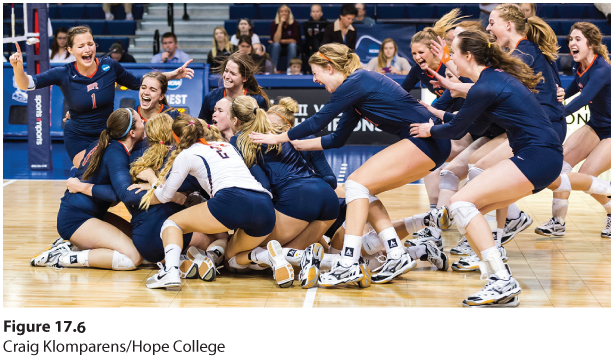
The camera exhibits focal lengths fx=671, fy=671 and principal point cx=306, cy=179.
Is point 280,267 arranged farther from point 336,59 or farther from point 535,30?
point 535,30

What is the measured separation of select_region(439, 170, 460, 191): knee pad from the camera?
504 centimetres

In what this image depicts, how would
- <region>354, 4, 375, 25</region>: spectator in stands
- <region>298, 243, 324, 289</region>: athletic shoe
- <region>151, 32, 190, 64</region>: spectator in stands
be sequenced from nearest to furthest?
1. <region>298, 243, 324, 289</region>: athletic shoe
2. <region>151, 32, 190, 64</region>: spectator in stands
3. <region>354, 4, 375, 25</region>: spectator in stands

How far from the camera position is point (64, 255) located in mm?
4426

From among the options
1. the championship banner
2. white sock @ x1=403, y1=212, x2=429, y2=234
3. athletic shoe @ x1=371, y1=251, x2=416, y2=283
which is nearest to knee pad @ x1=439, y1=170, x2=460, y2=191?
white sock @ x1=403, y1=212, x2=429, y2=234

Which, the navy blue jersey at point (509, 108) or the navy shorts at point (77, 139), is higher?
the navy blue jersey at point (509, 108)

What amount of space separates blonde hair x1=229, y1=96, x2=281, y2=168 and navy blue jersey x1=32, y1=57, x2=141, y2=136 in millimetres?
1811

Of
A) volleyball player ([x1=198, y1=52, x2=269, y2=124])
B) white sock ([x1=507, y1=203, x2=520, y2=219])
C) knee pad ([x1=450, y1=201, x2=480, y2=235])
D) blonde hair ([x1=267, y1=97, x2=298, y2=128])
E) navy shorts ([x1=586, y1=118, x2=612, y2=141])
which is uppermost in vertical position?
volleyball player ([x1=198, y1=52, x2=269, y2=124])

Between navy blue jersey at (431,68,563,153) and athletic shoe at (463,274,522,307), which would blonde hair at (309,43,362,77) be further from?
athletic shoe at (463,274,522,307)

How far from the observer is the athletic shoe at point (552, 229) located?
5.55 m

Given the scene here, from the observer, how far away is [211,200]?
3977 mm

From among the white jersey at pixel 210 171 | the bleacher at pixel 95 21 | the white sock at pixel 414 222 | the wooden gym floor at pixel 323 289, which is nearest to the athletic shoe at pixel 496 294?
the wooden gym floor at pixel 323 289

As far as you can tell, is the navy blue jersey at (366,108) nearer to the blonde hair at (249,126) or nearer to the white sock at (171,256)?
the blonde hair at (249,126)

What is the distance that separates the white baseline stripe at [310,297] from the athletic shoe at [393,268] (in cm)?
42
